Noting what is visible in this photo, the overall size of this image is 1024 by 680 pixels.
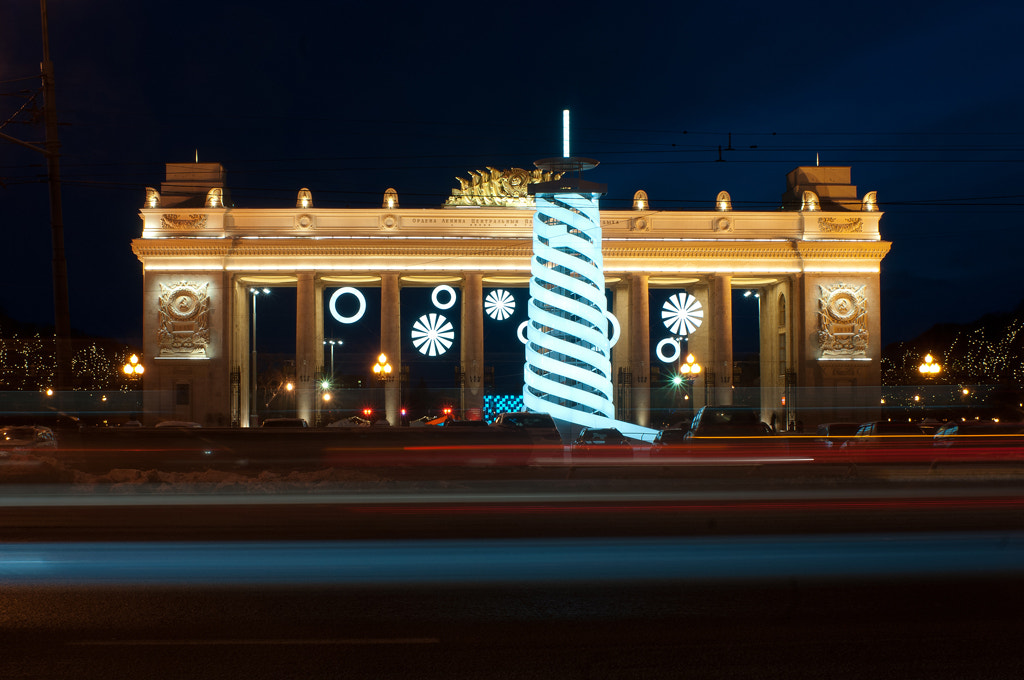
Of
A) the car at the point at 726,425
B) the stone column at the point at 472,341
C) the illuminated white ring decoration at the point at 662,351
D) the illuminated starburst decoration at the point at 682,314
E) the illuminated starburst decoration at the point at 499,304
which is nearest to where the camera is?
the car at the point at 726,425

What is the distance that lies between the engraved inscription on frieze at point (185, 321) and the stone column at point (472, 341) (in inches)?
757

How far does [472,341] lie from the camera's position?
7312cm

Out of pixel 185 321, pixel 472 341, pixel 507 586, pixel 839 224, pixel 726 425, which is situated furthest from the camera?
pixel 839 224

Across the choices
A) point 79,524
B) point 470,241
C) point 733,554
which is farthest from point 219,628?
point 470,241

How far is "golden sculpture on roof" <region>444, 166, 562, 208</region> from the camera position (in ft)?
236

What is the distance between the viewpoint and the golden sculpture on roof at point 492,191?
236ft

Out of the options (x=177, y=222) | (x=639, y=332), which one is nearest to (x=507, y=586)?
(x=639, y=332)

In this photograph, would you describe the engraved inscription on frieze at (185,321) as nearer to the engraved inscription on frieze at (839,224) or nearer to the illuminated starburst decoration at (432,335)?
the illuminated starburst decoration at (432,335)

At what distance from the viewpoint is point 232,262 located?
7269cm

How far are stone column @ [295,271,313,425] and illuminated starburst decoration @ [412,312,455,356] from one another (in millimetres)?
7549

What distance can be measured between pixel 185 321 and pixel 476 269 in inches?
869

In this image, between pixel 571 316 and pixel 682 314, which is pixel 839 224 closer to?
pixel 682 314

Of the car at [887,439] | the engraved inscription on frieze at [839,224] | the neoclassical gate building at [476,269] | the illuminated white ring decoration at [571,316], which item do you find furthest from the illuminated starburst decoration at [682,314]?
the car at [887,439]

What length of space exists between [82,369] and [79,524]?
80.4 meters
